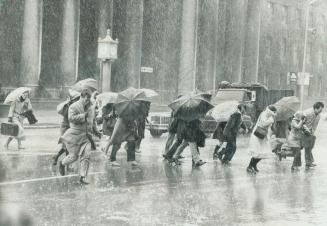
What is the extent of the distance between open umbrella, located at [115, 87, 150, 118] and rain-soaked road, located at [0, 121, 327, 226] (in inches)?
45.5

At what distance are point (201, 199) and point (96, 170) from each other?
361cm

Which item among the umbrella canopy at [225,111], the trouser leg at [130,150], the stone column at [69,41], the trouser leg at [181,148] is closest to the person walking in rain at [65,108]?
the trouser leg at [130,150]

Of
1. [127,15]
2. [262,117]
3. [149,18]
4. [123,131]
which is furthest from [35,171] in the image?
[149,18]

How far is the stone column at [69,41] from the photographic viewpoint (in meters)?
33.5

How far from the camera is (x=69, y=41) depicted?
33.8 m

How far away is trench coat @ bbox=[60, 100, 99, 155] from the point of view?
11.3 meters

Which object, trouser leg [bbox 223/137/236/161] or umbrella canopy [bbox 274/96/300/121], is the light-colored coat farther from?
umbrella canopy [bbox 274/96/300/121]

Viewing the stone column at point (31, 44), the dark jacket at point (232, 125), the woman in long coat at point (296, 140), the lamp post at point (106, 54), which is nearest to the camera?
the woman in long coat at point (296, 140)

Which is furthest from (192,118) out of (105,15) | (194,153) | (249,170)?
(105,15)

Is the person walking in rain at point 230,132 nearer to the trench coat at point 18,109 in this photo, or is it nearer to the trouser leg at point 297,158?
the trouser leg at point 297,158

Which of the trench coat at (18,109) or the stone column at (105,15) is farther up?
the stone column at (105,15)

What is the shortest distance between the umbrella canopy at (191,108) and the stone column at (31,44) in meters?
18.0

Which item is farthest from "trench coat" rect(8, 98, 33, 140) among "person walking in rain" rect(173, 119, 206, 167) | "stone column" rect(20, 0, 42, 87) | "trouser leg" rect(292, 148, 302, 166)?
"stone column" rect(20, 0, 42, 87)

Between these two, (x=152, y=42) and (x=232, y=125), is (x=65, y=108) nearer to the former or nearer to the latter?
(x=232, y=125)
